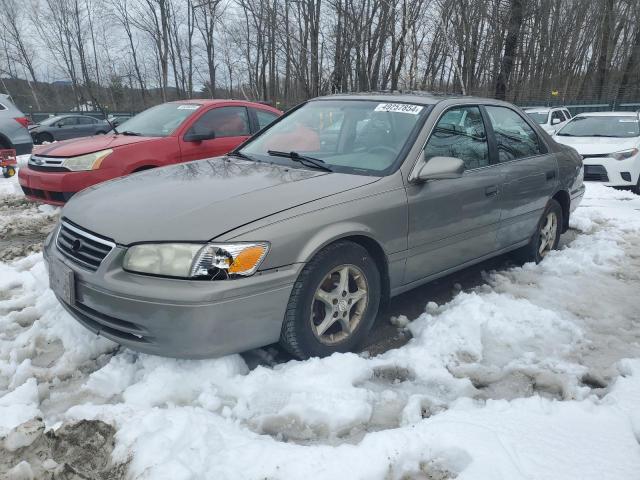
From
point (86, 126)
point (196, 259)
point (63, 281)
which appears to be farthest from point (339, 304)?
point (86, 126)

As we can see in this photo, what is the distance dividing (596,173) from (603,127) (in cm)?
171

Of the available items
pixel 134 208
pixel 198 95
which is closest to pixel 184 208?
pixel 134 208

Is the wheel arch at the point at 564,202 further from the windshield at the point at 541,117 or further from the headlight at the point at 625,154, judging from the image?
the windshield at the point at 541,117

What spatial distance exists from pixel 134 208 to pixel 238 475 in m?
1.50

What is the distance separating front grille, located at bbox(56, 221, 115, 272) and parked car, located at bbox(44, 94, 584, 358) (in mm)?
10

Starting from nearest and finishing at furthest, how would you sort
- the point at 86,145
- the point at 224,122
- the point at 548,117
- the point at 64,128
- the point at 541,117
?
1. the point at 86,145
2. the point at 224,122
3. the point at 548,117
4. the point at 541,117
5. the point at 64,128

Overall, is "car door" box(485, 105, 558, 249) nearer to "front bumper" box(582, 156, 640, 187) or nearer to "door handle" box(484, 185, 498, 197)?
"door handle" box(484, 185, 498, 197)

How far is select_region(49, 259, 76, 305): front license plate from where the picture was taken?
8.54 ft

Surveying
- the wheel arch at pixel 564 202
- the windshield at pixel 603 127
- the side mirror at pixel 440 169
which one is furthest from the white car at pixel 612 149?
the side mirror at pixel 440 169

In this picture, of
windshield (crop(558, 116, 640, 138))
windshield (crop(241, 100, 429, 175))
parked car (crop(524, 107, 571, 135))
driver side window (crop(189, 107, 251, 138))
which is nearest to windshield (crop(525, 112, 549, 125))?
parked car (crop(524, 107, 571, 135))

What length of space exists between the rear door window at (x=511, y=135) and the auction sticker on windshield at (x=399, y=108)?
859mm

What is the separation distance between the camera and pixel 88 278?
2.51 metres

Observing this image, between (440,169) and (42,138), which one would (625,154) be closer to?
(440,169)

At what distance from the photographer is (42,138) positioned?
68.2ft
